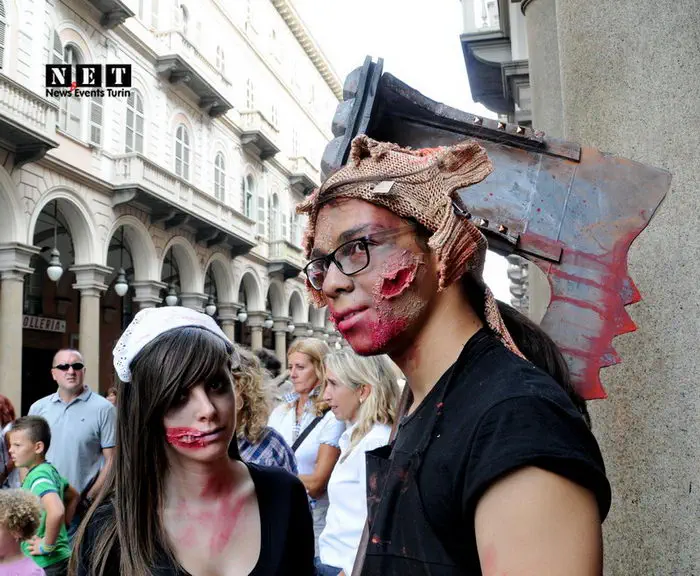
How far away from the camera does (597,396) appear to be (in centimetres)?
161

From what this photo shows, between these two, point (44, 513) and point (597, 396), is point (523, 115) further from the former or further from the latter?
point (597, 396)


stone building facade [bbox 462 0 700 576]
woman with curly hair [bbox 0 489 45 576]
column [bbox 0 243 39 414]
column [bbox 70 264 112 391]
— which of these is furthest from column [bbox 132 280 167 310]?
stone building facade [bbox 462 0 700 576]

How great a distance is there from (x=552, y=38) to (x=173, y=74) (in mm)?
17343

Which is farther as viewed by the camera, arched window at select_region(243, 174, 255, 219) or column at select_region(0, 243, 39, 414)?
arched window at select_region(243, 174, 255, 219)

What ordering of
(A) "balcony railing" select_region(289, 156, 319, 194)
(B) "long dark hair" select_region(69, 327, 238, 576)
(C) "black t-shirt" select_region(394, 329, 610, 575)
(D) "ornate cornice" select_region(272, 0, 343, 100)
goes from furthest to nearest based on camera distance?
(D) "ornate cornice" select_region(272, 0, 343, 100), (A) "balcony railing" select_region(289, 156, 319, 194), (B) "long dark hair" select_region(69, 327, 238, 576), (C) "black t-shirt" select_region(394, 329, 610, 575)

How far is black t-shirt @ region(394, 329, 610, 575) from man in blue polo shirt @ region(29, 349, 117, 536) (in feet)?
15.4

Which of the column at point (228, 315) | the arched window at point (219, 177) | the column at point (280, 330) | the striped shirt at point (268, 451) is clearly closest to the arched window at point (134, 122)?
the arched window at point (219, 177)

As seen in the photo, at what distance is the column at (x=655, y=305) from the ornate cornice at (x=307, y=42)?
91.6 ft

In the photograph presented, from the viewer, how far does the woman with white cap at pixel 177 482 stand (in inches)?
74.0

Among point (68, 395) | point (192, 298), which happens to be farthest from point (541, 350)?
point (192, 298)

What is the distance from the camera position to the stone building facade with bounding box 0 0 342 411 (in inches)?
522

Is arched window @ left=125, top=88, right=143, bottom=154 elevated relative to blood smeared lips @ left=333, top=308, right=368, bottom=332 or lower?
elevated

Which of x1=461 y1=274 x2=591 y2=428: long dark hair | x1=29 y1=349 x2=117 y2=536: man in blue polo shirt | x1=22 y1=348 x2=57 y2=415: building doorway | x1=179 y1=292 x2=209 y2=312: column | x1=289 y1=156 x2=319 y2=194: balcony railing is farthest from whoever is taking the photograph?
x1=289 y1=156 x2=319 y2=194: balcony railing

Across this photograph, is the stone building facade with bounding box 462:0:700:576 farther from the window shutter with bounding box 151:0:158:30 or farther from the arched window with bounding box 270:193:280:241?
the arched window with bounding box 270:193:280:241
